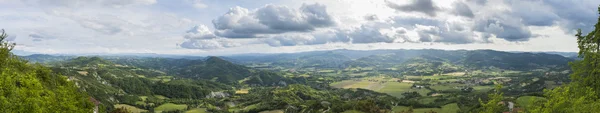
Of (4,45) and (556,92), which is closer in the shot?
(556,92)

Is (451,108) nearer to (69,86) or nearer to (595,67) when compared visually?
(595,67)

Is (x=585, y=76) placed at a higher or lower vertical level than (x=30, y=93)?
higher

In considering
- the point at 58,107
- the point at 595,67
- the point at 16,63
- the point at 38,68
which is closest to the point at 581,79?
the point at 595,67

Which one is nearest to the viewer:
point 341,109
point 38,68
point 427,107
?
point 38,68

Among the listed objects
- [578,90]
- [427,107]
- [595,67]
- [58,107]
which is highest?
[595,67]

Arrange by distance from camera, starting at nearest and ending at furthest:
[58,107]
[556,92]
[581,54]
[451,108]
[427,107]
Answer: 1. [556,92]
2. [581,54]
3. [58,107]
4. [451,108]
5. [427,107]

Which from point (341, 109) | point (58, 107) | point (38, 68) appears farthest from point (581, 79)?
point (341, 109)

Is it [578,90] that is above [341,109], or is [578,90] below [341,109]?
above
